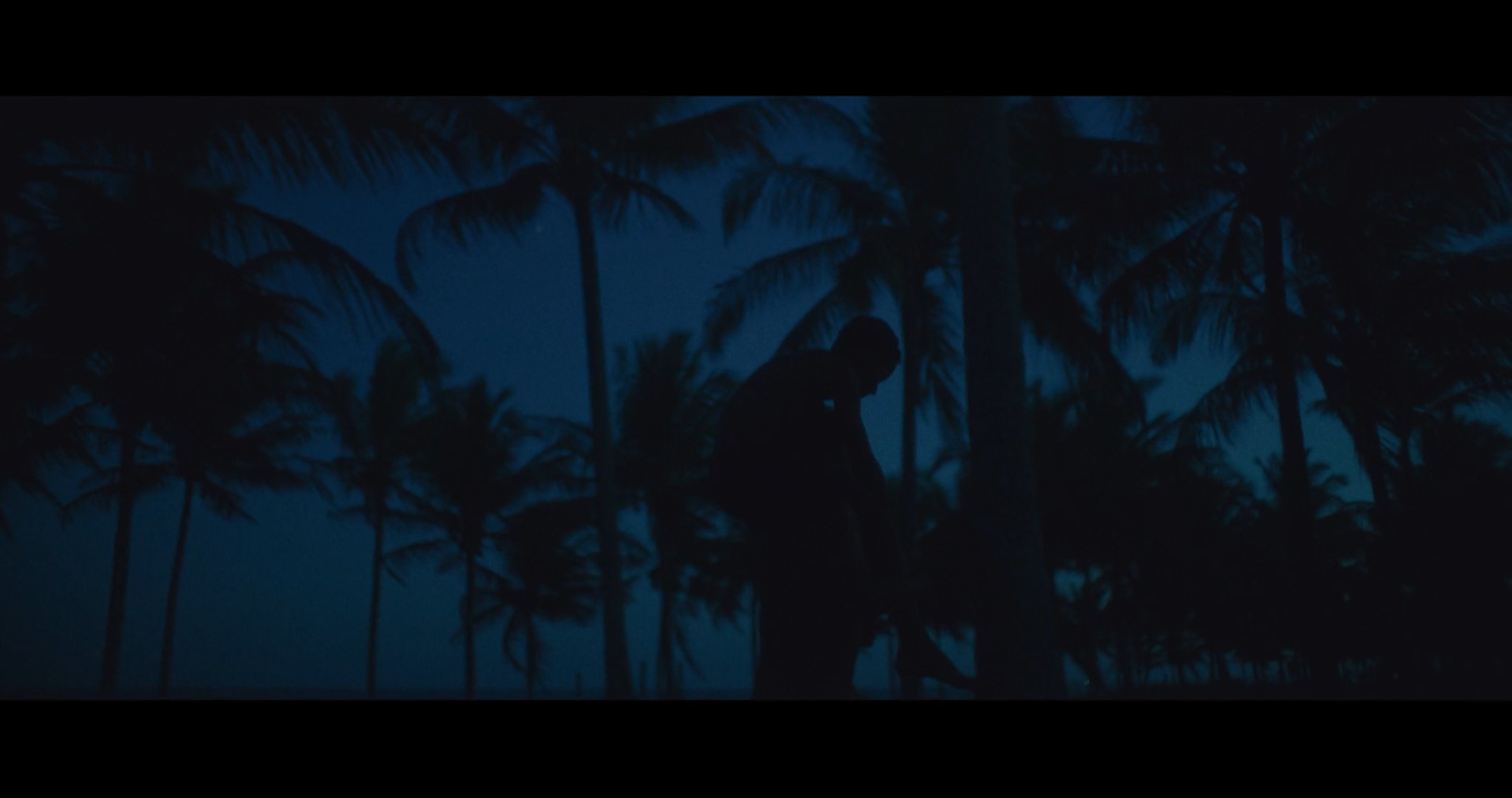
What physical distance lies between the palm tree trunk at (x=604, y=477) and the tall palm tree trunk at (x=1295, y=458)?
→ 655cm

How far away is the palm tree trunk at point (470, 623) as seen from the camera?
778 inches

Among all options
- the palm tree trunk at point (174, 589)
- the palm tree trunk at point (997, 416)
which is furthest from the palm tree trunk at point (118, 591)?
the palm tree trunk at point (997, 416)

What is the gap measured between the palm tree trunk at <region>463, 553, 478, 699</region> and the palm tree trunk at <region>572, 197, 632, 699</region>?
11.0 m

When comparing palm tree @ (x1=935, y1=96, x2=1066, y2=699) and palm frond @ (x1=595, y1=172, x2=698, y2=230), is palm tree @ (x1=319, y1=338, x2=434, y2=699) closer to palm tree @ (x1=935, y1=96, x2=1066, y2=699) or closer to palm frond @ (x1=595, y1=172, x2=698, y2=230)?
palm frond @ (x1=595, y1=172, x2=698, y2=230)

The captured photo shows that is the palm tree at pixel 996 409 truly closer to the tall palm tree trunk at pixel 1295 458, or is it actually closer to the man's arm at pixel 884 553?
the man's arm at pixel 884 553

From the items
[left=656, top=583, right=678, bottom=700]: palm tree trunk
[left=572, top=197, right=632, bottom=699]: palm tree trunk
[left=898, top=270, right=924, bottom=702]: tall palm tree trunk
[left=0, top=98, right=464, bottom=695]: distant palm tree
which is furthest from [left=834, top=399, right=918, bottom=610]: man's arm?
[left=656, top=583, right=678, bottom=700]: palm tree trunk

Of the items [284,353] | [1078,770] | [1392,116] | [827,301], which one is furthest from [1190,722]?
[827,301]

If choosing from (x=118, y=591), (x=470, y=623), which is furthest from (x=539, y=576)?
(x=118, y=591)

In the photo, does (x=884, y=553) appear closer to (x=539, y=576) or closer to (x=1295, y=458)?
(x=1295, y=458)

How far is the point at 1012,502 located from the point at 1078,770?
234cm

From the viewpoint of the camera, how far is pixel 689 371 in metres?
17.7

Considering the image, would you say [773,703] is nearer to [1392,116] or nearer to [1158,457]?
[1392,116]

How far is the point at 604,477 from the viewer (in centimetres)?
965

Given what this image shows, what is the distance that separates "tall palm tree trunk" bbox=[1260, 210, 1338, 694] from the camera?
830 cm
